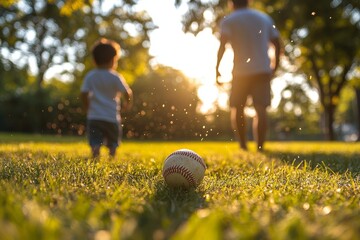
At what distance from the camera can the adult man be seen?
23.1 ft

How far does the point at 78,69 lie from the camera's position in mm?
30828

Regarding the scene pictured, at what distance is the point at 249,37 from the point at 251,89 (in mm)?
859

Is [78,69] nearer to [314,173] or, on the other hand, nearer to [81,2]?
[81,2]

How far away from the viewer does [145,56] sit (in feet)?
71.9

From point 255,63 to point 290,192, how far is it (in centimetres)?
445

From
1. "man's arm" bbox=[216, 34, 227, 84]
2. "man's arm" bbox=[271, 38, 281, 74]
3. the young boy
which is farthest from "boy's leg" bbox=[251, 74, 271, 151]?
the young boy

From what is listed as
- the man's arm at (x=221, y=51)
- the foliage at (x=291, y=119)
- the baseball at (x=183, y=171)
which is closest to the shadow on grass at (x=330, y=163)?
the baseball at (x=183, y=171)

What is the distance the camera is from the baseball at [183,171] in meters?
3.20

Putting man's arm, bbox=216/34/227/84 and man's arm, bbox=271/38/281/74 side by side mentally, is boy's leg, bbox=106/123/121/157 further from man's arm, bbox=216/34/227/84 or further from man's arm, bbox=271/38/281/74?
man's arm, bbox=271/38/281/74

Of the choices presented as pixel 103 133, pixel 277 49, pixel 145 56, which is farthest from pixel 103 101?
pixel 145 56

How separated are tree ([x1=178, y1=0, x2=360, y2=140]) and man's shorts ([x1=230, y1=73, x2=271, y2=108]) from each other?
5.16 ft

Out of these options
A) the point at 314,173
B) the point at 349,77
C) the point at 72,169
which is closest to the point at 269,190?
the point at 314,173

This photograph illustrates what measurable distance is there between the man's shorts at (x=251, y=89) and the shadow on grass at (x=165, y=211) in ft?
13.5

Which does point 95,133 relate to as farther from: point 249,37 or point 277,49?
point 277,49
